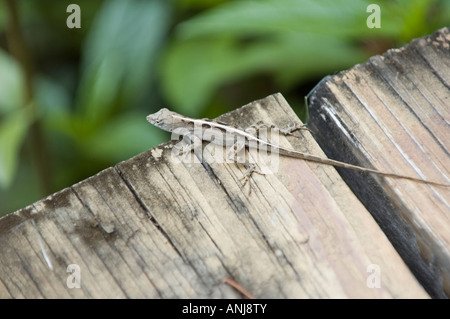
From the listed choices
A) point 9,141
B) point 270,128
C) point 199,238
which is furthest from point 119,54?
point 199,238

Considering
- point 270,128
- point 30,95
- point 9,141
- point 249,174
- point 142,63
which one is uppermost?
point 142,63

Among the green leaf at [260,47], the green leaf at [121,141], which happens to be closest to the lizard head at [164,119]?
the green leaf at [260,47]

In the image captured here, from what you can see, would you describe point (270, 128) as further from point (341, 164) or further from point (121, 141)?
point (121, 141)

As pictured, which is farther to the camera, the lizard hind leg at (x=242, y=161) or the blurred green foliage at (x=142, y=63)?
the blurred green foliage at (x=142, y=63)

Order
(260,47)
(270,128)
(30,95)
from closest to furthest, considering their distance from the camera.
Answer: (270,128) < (30,95) < (260,47)

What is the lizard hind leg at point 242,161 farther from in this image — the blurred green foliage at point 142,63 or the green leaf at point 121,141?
the green leaf at point 121,141
